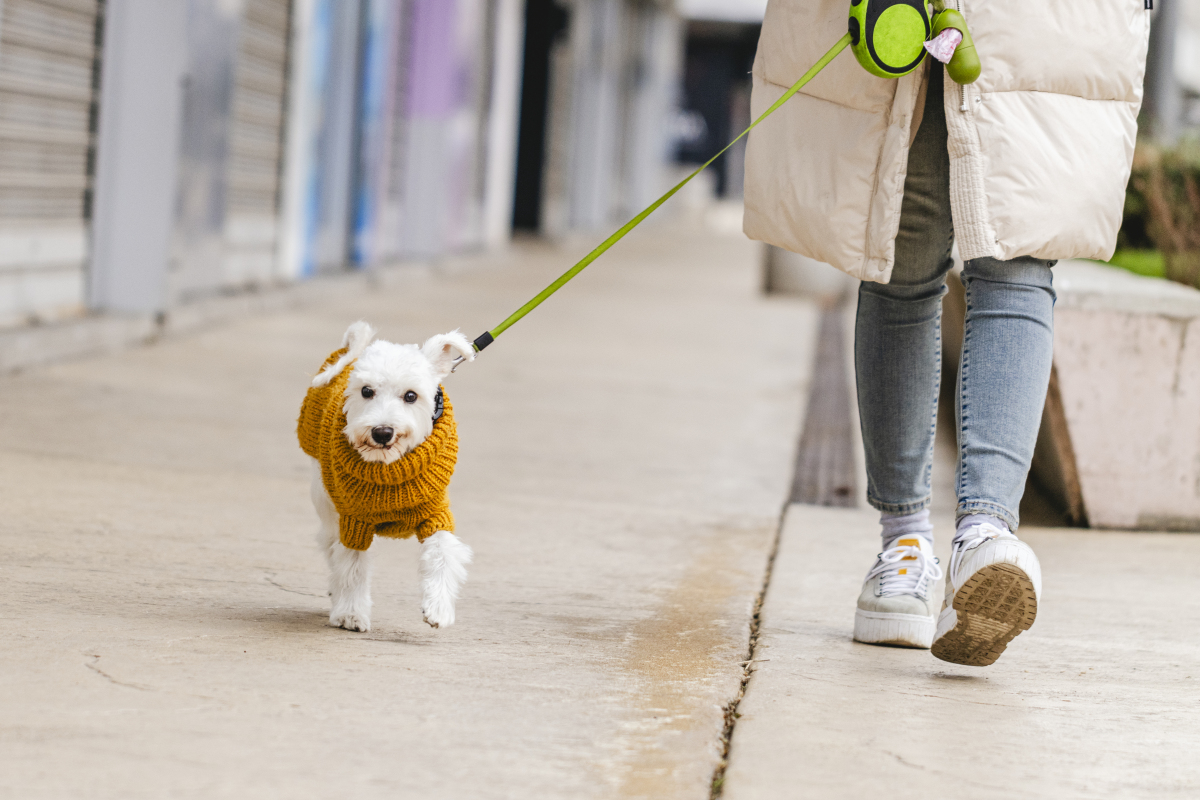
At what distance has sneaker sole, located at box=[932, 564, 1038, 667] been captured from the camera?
2.31 m

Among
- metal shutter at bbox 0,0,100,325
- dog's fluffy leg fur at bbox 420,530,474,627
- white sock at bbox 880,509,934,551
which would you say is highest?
metal shutter at bbox 0,0,100,325

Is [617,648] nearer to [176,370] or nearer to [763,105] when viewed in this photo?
[763,105]

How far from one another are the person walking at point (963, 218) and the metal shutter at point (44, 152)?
384 cm

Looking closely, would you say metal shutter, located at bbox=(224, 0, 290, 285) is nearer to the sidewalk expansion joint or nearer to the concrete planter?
the sidewalk expansion joint

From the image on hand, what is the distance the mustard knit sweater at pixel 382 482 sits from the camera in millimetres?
2432

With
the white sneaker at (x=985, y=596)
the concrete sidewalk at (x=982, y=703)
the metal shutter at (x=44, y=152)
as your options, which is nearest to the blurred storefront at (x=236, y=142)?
the metal shutter at (x=44, y=152)

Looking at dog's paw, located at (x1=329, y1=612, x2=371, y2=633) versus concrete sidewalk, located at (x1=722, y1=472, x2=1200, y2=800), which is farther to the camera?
dog's paw, located at (x1=329, y1=612, x2=371, y2=633)

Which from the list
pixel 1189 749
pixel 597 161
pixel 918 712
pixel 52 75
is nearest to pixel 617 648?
pixel 918 712

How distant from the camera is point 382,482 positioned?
242 centimetres

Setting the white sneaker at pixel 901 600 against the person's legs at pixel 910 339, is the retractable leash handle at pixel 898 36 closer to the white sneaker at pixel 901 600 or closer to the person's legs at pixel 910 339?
the person's legs at pixel 910 339

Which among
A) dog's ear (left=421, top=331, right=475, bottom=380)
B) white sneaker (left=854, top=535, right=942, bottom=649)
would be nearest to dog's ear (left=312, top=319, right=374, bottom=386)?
dog's ear (left=421, top=331, right=475, bottom=380)

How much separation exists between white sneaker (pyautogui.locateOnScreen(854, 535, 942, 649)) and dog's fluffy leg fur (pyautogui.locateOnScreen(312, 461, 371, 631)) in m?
0.95

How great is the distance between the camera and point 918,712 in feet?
7.63

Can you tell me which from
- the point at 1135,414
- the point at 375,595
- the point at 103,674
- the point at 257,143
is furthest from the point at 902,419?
the point at 257,143
